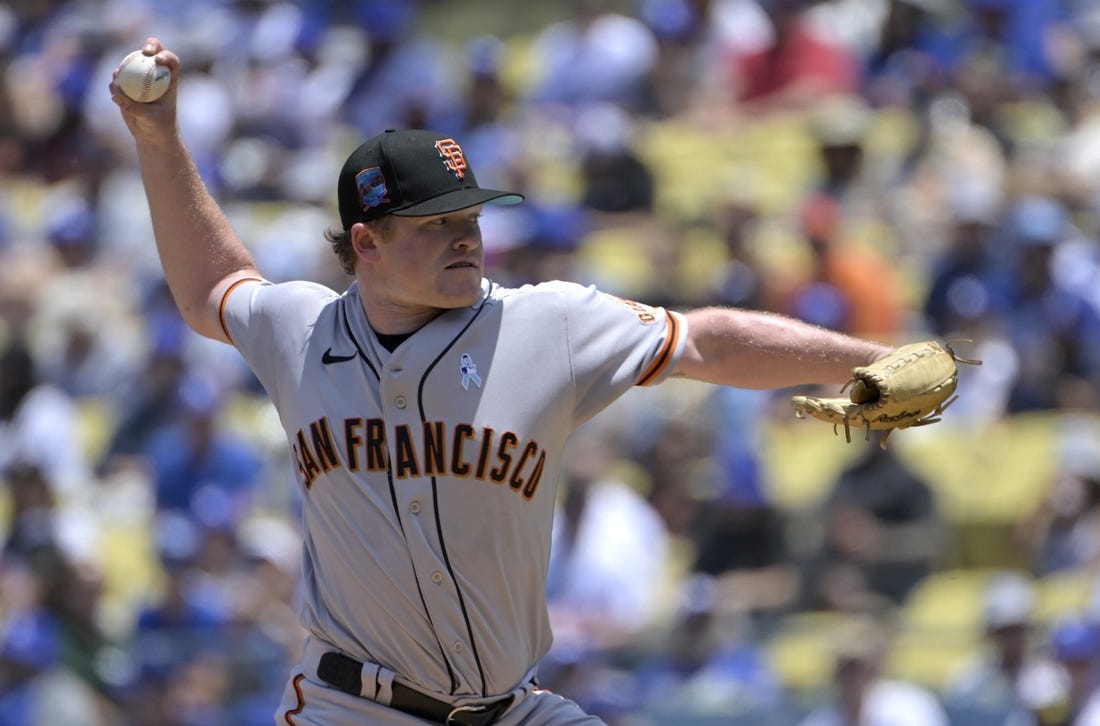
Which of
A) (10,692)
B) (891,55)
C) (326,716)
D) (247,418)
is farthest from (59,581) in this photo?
(891,55)

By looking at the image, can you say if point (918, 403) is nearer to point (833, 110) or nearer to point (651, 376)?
point (651, 376)

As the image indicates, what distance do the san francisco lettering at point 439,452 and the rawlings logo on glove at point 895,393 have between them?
0.59 m

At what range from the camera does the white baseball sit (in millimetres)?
4074

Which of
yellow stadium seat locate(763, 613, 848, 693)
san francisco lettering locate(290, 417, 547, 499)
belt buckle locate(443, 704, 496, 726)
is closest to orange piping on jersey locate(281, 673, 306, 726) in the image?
belt buckle locate(443, 704, 496, 726)

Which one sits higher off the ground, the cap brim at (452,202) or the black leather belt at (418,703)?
the cap brim at (452,202)

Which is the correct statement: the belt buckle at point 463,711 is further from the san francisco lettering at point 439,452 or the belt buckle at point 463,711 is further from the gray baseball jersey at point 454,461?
the san francisco lettering at point 439,452

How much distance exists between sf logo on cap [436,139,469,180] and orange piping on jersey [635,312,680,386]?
560 millimetres

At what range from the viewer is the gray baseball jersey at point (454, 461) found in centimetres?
377

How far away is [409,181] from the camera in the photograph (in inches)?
148

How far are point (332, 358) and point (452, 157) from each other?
506mm

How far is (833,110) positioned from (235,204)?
3.73 metres

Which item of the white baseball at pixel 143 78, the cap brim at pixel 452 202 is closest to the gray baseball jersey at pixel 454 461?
the cap brim at pixel 452 202

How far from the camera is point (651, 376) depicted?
3.89m

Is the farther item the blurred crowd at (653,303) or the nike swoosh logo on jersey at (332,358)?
the blurred crowd at (653,303)
